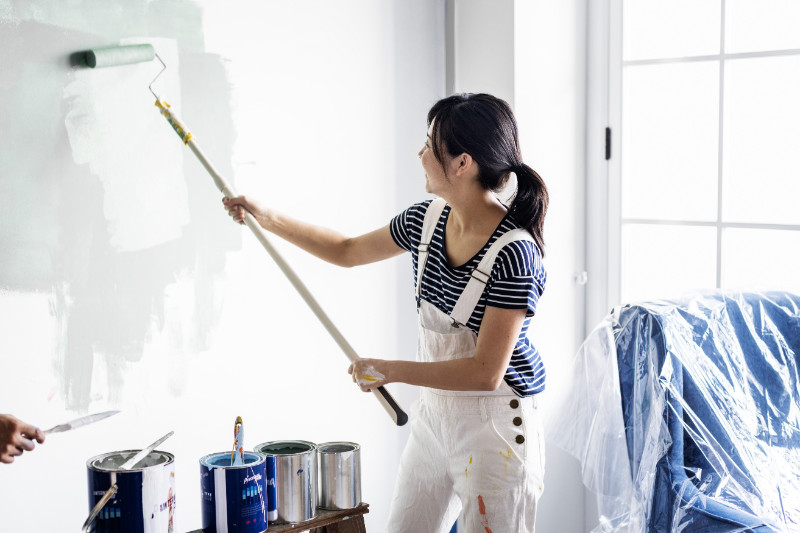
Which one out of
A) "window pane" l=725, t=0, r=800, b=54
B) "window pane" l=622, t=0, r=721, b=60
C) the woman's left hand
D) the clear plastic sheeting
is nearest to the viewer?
the woman's left hand

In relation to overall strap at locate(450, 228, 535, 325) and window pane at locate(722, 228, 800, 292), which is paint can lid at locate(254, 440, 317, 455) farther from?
window pane at locate(722, 228, 800, 292)

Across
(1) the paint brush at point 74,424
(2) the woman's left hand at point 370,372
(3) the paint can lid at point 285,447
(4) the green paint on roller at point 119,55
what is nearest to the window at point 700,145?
(2) the woman's left hand at point 370,372

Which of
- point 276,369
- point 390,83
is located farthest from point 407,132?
point 276,369

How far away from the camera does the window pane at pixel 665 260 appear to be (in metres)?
2.34

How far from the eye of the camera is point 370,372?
58.1 inches

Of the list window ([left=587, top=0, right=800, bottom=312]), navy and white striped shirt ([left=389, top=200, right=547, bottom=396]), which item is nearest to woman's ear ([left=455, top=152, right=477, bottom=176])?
navy and white striped shirt ([left=389, top=200, right=547, bottom=396])

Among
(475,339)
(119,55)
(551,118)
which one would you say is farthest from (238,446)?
(551,118)

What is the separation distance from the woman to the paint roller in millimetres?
41

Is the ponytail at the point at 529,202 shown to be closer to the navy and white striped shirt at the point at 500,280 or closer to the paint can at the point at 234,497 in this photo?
the navy and white striped shirt at the point at 500,280

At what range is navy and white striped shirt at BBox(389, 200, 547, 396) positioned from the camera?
1426 millimetres

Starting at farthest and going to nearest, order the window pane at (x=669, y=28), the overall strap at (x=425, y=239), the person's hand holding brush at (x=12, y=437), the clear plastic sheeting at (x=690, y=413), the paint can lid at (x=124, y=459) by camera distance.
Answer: the window pane at (x=669, y=28) < the clear plastic sheeting at (x=690, y=413) < the overall strap at (x=425, y=239) < the paint can lid at (x=124, y=459) < the person's hand holding brush at (x=12, y=437)

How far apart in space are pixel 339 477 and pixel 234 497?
24cm

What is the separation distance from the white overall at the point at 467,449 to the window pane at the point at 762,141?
1076 millimetres

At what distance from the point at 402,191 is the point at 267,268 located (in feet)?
1.72
